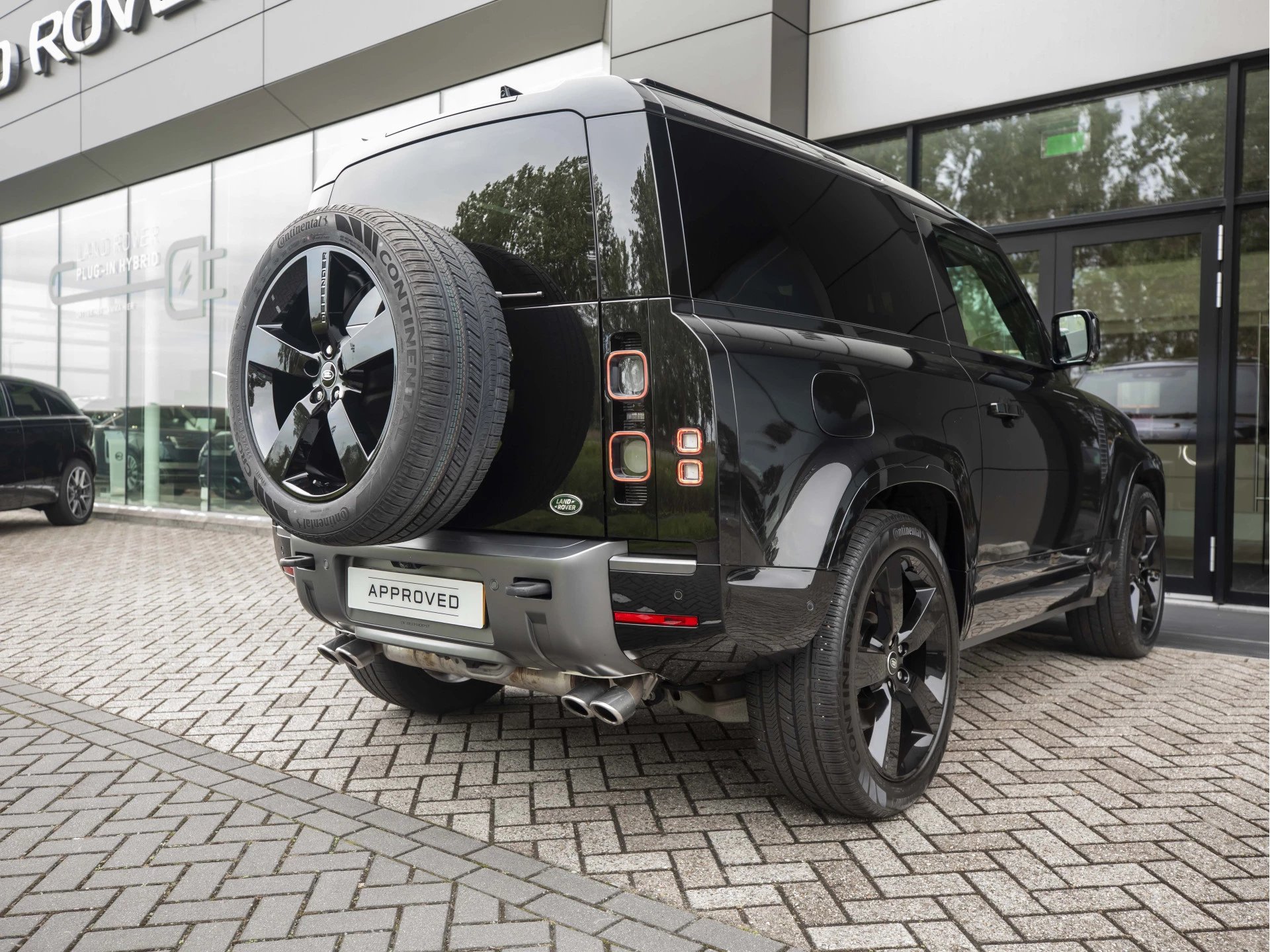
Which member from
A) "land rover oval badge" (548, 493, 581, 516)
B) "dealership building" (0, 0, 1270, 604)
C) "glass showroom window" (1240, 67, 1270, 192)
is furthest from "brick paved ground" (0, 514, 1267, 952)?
"glass showroom window" (1240, 67, 1270, 192)

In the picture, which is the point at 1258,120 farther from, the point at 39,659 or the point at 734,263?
the point at 39,659

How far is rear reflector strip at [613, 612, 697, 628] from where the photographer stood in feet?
8.41

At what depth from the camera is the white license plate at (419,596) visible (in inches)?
112

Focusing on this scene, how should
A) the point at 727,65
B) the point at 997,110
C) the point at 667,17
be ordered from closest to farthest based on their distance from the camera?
the point at 997,110 → the point at 727,65 → the point at 667,17

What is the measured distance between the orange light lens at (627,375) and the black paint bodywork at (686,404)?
2cm

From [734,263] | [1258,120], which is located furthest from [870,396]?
[1258,120]

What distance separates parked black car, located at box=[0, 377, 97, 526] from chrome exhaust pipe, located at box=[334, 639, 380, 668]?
9.16 m

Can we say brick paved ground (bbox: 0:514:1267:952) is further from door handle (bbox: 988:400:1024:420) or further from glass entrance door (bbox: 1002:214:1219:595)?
glass entrance door (bbox: 1002:214:1219:595)

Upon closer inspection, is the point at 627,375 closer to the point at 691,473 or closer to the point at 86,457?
the point at 691,473

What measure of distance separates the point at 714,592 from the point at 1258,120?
631cm

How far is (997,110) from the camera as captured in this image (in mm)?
7699

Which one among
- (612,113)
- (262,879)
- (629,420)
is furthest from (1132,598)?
(262,879)

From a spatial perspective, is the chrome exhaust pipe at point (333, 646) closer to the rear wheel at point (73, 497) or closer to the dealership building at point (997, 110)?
the dealership building at point (997, 110)

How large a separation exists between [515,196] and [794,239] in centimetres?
83
